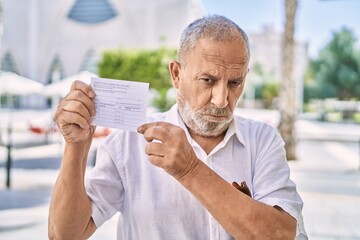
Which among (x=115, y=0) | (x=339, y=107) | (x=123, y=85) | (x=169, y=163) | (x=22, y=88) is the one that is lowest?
(x=339, y=107)

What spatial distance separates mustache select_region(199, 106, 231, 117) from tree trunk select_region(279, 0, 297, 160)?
10.7m

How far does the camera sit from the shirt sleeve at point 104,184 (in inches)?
59.0

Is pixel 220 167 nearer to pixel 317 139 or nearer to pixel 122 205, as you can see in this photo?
pixel 122 205

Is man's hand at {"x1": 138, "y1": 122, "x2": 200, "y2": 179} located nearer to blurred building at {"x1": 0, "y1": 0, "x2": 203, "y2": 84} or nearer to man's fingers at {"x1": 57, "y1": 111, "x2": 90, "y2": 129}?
man's fingers at {"x1": 57, "y1": 111, "x2": 90, "y2": 129}

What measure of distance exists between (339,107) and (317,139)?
687 inches

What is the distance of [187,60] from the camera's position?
1414 mm

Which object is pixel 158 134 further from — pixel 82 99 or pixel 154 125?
pixel 82 99

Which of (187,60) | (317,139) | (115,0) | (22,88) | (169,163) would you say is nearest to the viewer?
(169,163)

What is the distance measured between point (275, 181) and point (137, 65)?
29.4m

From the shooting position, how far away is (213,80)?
1.37 metres

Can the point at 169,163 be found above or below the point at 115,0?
below

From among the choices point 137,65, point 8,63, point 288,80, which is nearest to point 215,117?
point 288,80

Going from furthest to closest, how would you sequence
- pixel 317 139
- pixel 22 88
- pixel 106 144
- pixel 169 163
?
1. pixel 317 139
2. pixel 22 88
3. pixel 106 144
4. pixel 169 163

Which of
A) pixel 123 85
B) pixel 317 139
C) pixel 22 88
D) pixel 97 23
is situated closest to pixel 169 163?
pixel 123 85
